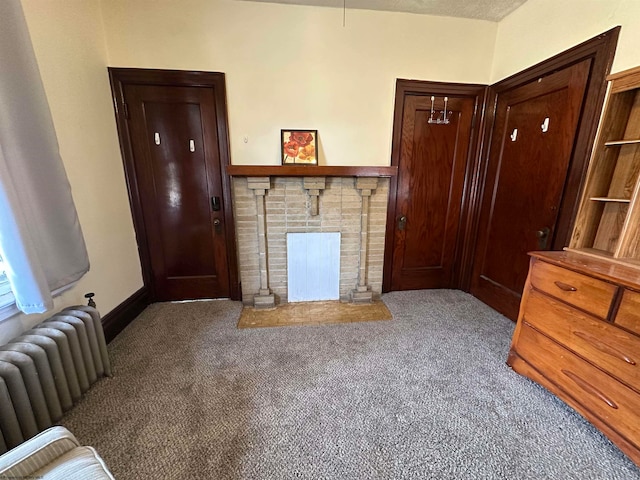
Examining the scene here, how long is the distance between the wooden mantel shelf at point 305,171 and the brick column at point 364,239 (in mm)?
97

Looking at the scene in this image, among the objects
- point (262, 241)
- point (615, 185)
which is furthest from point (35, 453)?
point (615, 185)

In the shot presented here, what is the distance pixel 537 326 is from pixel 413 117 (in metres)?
1.99

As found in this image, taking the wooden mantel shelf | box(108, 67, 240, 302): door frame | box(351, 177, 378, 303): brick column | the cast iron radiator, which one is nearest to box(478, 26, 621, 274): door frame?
the wooden mantel shelf

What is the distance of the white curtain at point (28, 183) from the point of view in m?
1.19

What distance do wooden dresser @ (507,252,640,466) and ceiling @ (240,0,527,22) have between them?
2108mm

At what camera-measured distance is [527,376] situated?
1630 millimetres

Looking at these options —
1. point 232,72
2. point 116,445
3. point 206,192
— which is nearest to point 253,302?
point 206,192

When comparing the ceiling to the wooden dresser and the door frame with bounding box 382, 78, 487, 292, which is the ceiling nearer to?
the door frame with bounding box 382, 78, 487, 292

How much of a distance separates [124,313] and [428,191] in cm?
305

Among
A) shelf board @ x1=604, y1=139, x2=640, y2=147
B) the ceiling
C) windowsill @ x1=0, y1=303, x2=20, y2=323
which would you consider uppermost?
the ceiling

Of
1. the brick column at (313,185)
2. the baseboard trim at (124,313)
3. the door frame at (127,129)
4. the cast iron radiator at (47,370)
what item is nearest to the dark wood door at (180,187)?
the door frame at (127,129)

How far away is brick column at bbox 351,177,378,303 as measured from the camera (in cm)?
245

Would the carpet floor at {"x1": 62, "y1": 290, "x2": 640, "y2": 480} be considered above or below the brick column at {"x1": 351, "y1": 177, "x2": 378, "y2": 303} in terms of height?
below

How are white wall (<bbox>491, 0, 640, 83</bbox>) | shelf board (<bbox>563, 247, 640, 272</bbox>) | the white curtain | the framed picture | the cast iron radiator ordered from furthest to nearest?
the framed picture < white wall (<bbox>491, 0, 640, 83</bbox>) < shelf board (<bbox>563, 247, 640, 272</bbox>) < the white curtain < the cast iron radiator
